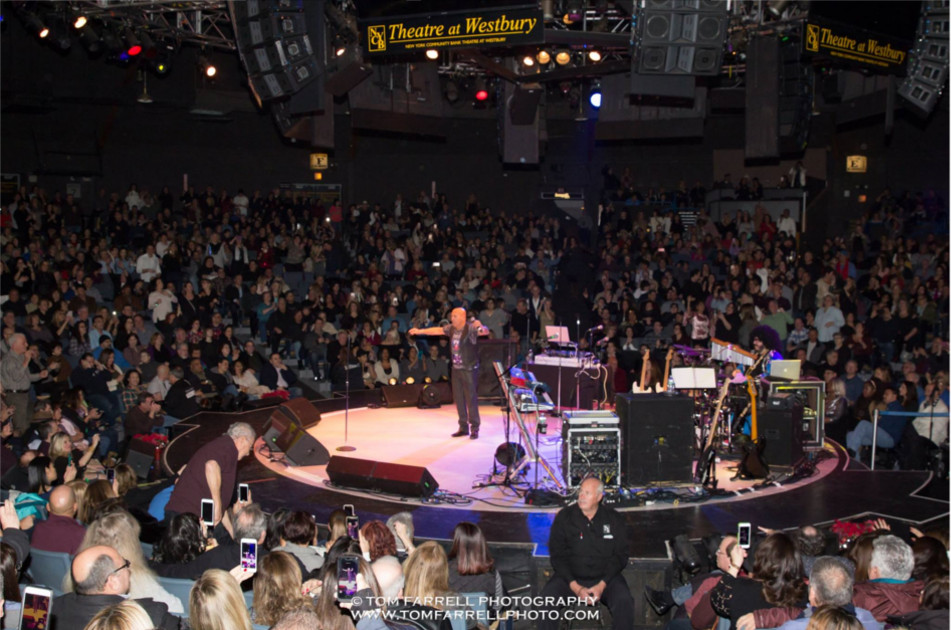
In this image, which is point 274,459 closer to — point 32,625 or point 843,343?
point 32,625

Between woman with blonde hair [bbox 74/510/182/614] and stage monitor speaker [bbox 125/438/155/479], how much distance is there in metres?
5.16

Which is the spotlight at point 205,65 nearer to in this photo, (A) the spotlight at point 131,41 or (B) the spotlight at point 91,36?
(A) the spotlight at point 131,41

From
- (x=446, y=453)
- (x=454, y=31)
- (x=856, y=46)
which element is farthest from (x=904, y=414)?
(x=454, y=31)

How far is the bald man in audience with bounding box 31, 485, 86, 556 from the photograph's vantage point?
19.6 ft

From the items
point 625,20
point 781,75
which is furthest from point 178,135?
point 781,75

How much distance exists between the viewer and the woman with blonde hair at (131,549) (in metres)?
4.84

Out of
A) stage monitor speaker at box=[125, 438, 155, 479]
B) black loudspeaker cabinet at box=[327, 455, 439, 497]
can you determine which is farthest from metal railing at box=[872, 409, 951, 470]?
stage monitor speaker at box=[125, 438, 155, 479]

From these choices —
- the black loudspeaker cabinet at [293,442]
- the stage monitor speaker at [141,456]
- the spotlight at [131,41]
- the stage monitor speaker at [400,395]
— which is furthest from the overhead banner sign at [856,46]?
the spotlight at [131,41]

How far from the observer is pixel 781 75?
44.9 feet

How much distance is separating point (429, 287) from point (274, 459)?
25.8 ft

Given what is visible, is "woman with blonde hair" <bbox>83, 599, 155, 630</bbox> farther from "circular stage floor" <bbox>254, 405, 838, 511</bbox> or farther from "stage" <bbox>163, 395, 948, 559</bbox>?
"circular stage floor" <bbox>254, 405, 838, 511</bbox>

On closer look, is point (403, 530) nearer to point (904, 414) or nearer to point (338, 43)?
point (904, 414)

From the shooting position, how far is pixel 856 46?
12258mm

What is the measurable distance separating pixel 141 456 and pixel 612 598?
5670 mm
